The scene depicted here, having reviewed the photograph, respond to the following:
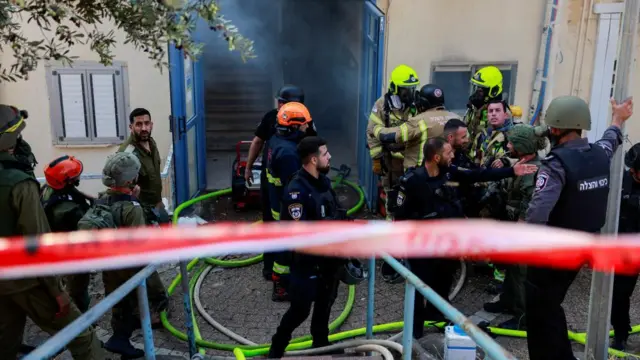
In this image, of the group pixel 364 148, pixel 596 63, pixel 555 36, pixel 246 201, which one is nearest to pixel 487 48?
pixel 555 36

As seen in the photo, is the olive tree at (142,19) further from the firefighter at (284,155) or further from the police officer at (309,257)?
the firefighter at (284,155)

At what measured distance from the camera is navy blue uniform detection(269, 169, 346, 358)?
451 cm

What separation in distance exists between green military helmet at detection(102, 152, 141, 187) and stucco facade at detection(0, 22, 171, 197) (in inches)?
124

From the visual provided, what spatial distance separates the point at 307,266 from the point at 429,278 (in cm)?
136

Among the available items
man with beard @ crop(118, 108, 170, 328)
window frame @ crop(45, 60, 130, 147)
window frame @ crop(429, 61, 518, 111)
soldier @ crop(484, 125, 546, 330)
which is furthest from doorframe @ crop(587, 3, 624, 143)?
window frame @ crop(45, 60, 130, 147)

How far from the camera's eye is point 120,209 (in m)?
4.69

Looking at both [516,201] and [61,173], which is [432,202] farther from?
[61,173]

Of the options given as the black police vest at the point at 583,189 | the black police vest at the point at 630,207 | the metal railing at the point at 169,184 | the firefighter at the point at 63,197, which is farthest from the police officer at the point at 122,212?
the black police vest at the point at 630,207

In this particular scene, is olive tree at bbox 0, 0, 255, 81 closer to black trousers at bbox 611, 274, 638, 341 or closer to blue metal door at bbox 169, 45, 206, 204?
blue metal door at bbox 169, 45, 206, 204

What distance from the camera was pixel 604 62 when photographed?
840cm

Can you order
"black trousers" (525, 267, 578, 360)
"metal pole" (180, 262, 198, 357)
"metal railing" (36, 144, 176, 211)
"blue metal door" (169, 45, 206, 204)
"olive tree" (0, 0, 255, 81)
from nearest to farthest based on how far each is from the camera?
"olive tree" (0, 0, 255, 81), "black trousers" (525, 267, 578, 360), "metal pole" (180, 262, 198, 357), "blue metal door" (169, 45, 206, 204), "metal railing" (36, 144, 176, 211)

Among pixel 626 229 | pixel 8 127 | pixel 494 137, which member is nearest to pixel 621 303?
pixel 626 229

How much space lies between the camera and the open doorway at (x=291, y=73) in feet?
A: 36.9

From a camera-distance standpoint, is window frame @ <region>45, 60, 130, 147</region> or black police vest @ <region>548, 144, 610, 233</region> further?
window frame @ <region>45, 60, 130, 147</region>
